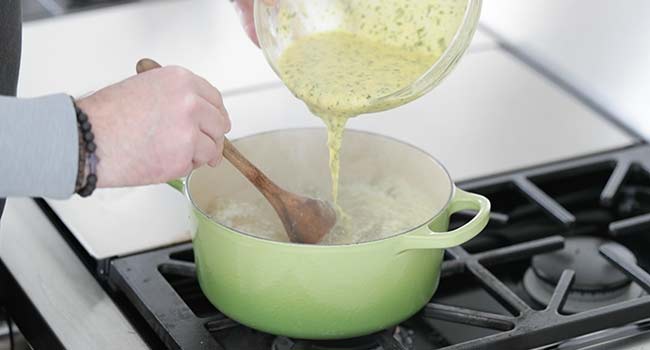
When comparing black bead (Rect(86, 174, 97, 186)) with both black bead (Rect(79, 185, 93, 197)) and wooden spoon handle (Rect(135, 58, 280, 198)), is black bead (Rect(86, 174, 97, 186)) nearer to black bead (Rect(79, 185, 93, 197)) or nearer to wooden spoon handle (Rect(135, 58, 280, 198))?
black bead (Rect(79, 185, 93, 197))

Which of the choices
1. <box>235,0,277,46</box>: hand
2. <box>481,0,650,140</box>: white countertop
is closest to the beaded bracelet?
<box>235,0,277,46</box>: hand

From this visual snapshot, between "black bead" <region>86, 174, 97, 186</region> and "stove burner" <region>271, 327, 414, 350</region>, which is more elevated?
"stove burner" <region>271, 327, 414, 350</region>

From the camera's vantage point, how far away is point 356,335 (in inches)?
38.4

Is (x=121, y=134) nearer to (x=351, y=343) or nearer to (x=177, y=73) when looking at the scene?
(x=177, y=73)

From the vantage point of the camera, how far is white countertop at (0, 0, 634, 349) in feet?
3.50

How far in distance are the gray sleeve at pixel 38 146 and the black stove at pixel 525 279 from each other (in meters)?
0.21

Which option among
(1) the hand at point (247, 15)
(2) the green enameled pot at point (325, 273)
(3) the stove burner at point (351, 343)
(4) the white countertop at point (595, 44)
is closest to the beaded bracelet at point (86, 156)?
(2) the green enameled pot at point (325, 273)

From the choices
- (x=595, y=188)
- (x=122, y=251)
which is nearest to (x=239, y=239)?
(x=122, y=251)

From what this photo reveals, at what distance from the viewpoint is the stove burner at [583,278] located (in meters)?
Answer: 1.10

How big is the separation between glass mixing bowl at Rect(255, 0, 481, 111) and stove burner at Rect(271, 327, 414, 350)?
20 cm

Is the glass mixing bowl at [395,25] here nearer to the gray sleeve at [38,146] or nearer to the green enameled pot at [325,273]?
the green enameled pot at [325,273]

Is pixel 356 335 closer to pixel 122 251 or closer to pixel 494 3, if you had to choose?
pixel 122 251

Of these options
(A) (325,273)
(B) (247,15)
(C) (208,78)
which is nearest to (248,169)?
(A) (325,273)

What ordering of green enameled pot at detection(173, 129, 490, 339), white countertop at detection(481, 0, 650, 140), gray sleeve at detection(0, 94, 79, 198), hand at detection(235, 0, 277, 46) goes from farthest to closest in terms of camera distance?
white countertop at detection(481, 0, 650, 140) < hand at detection(235, 0, 277, 46) < green enameled pot at detection(173, 129, 490, 339) < gray sleeve at detection(0, 94, 79, 198)
